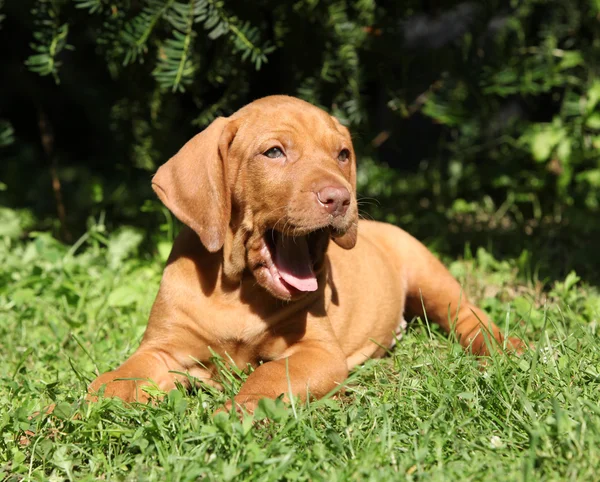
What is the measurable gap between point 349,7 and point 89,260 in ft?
8.10

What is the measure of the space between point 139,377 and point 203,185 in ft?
2.89

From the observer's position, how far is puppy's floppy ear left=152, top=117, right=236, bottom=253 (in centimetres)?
337

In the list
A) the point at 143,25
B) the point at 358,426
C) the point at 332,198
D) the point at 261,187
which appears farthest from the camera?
the point at 143,25

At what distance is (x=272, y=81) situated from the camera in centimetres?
550

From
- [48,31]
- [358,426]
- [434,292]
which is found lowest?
[434,292]

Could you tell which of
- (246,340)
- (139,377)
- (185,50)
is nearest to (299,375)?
(246,340)

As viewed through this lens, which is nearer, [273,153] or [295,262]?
[273,153]

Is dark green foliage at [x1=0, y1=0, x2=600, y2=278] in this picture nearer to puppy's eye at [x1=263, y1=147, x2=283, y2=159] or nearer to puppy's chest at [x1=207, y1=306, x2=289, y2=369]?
puppy's eye at [x1=263, y1=147, x2=283, y2=159]

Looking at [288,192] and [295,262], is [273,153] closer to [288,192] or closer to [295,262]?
[288,192]

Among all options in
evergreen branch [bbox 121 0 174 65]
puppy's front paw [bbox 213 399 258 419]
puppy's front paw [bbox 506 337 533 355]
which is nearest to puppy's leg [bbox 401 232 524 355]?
puppy's front paw [bbox 506 337 533 355]

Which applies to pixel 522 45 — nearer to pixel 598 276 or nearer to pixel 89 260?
pixel 598 276

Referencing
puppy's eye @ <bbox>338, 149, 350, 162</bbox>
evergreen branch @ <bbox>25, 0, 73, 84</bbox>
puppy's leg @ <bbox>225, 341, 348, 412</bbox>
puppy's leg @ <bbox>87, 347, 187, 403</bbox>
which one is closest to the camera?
puppy's leg @ <bbox>225, 341, 348, 412</bbox>

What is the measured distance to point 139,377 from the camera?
3.31m

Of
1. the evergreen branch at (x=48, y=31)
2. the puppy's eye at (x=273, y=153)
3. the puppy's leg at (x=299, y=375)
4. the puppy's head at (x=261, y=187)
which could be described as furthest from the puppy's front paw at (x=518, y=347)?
the evergreen branch at (x=48, y=31)
